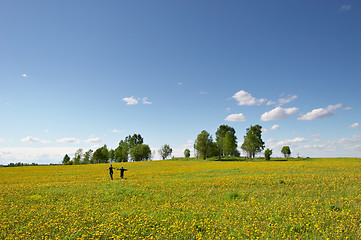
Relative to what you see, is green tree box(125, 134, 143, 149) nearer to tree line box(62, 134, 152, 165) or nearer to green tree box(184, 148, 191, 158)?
tree line box(62, 134, 152, 165)

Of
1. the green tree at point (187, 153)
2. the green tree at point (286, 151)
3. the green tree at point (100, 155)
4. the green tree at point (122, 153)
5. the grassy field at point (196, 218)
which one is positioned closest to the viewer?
the grassy field at point (196, 218)

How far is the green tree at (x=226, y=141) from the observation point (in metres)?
95.2

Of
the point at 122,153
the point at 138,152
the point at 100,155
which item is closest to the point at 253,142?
the point at 138,152

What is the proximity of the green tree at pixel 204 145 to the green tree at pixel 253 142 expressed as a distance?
55.6 ft

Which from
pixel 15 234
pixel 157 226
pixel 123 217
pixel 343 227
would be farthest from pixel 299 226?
pixel 15 234

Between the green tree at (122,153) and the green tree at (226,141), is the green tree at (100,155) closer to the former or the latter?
the green tree at (122,153)

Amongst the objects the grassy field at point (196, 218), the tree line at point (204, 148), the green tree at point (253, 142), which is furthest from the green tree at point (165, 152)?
the grassy field at point (196, 218)

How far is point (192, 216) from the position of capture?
31.0 feet

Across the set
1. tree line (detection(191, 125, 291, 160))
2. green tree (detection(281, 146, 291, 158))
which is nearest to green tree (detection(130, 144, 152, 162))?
tree line (detection(191, 125, 291, 160))

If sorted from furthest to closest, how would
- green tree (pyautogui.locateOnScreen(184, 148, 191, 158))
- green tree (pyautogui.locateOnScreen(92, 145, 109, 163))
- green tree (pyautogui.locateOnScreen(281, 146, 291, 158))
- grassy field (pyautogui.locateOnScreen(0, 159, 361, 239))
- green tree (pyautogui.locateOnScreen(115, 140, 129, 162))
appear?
1. green tree (pyautogui.locateOnScreen(115, 140, 129, 162))
2. green tree (pyautogui.locateOnScreen(184, 148, 191, 158))
3. green tree (pyautogui.locateOnScreen(92, 145, 109, 163))
4. green tree (pyautogui.locateOnScreen(281, 146, 291, 158))
5. grassy field (pyautogui.locateOnScreen(0, 159, 361, 239))

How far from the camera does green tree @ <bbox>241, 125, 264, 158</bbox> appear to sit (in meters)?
94.3

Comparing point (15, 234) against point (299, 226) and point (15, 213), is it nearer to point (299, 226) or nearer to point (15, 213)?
point (15, 213)

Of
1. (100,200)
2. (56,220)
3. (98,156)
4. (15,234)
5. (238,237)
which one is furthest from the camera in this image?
(98,156)

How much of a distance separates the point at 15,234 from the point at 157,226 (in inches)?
233
